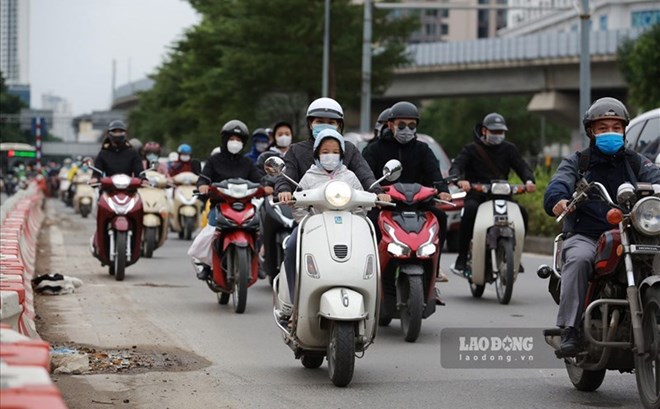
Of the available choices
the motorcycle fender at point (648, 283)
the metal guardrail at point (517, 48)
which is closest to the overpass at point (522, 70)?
the metal guardrail at point (517, 48)

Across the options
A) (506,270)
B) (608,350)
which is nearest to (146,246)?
(506,270)

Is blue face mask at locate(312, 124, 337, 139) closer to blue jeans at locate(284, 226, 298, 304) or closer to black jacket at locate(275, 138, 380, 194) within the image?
black jacket at locate(275, 138, 380, 194)

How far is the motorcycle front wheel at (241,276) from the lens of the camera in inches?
539

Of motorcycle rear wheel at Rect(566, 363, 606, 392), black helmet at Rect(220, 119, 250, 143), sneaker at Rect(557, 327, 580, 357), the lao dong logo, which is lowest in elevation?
the lao dong logo

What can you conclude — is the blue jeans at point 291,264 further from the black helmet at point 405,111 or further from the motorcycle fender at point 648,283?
the black helmet at point 405,111

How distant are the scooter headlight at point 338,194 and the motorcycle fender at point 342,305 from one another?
55 cm

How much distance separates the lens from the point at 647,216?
25.6ft

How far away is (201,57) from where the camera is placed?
201 ft

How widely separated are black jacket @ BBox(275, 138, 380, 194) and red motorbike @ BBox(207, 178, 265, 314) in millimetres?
3574

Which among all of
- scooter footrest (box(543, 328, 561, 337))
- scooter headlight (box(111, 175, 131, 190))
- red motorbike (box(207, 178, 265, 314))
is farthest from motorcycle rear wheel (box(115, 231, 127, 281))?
scooter footrest (box(543, 328, 561, 337))

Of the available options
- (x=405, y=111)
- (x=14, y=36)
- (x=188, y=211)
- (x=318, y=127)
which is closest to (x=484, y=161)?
(x=405, y=111)

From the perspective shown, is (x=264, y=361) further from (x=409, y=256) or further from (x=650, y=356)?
(x=650, y=356)

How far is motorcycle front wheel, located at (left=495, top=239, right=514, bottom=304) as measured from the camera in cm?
1449

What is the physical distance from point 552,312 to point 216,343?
13.0 ft
